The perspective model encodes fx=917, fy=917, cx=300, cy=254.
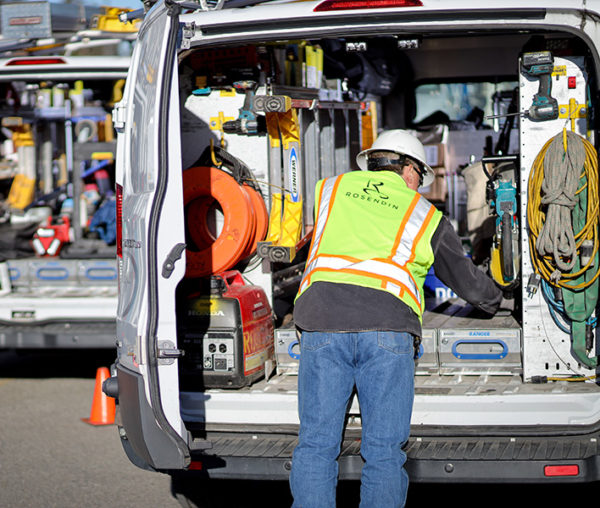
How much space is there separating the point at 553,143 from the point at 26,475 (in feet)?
12.5

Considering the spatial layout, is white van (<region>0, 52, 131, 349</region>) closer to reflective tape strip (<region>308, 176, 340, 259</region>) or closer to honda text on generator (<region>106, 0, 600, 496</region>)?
honda text on generator (<region>106, 0, 600, 496</region>)

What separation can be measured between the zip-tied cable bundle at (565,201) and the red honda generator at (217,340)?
1570mm

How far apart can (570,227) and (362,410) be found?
1.52 metres

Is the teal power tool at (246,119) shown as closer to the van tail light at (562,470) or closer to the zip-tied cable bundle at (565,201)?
the zip-tied cable bundle at (565,201)

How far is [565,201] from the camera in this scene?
14.8 ft

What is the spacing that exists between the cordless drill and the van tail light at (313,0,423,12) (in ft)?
2.60

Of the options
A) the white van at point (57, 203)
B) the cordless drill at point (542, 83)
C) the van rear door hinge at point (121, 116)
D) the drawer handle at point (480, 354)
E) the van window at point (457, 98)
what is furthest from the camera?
the van window at point (457, 98)

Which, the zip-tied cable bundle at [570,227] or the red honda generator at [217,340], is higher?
the zip-tied cable bundle at [570,227]

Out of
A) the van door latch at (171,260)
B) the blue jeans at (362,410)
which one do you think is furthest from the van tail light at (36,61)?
the blue jeans at (362,410)

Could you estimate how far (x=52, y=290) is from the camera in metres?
7.96

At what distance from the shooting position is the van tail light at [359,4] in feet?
13.6

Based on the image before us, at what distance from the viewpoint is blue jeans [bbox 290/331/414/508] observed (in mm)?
3639

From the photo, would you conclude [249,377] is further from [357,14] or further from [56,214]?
[56,214]

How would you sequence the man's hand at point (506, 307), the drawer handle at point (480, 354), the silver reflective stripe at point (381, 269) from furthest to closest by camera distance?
the man's hand at point (506, 307)
the drawer handle at point (480, 354)
the silver reflective stripe at point (381, 269)
